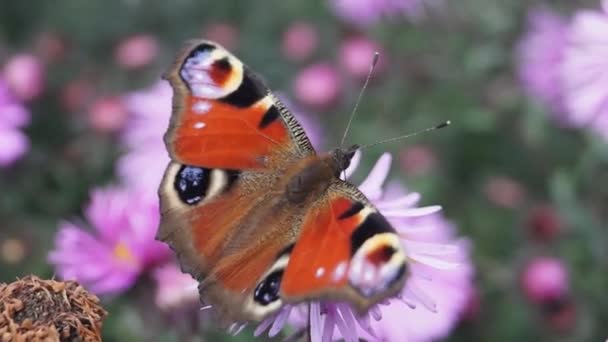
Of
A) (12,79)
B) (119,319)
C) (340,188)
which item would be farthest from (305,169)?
(12,79)

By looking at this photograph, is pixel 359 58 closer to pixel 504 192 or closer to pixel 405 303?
pixel 504 192

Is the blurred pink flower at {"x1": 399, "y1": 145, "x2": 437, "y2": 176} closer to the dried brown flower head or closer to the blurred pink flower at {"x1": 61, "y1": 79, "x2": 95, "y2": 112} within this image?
the blurred pink flower at {"x1": 61, "y1": 79, "x2": 95, "y2": 112}

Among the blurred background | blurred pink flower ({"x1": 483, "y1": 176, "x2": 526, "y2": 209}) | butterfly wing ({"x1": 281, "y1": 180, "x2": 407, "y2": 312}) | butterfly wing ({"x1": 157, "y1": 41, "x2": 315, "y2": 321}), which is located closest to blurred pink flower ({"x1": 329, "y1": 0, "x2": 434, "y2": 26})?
the blurred background

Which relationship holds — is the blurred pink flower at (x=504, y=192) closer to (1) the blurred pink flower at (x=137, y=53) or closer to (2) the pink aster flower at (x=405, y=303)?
(2) the pink aster flower at (x=405, y=303)

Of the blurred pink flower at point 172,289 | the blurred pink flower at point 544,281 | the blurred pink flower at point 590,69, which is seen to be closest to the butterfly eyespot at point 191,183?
the blurred pink flower at point 172,289

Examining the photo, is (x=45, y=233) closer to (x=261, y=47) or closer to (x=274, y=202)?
(x=261, y=47)

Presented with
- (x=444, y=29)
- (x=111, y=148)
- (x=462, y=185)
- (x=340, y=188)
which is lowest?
(x=462, y=185)
